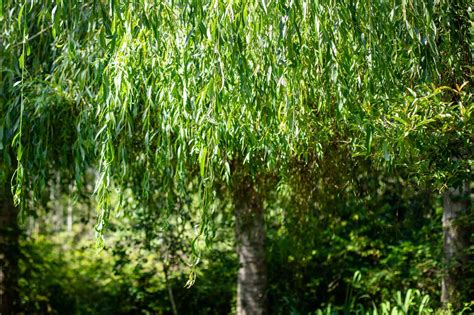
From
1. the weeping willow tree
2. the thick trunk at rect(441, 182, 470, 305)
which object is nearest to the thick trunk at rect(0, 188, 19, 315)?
the weeping willow tree

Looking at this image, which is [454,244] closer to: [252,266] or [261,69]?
[252,266]

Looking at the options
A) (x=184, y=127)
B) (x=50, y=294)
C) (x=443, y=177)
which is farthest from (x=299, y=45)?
(x=50, y=294)

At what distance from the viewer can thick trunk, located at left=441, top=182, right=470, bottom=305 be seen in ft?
18.1

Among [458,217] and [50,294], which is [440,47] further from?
[50,294]

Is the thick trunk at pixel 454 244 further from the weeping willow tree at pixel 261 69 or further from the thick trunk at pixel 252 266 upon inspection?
the weeping willow tree at pixel 261 69

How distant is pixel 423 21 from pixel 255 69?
0.82 meters

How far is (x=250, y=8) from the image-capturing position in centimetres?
304

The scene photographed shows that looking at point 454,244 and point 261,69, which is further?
point 454,244

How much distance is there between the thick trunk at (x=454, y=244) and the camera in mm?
5512

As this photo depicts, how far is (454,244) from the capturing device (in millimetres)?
5633

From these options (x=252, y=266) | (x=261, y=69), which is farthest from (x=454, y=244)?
(x=261, y=69)

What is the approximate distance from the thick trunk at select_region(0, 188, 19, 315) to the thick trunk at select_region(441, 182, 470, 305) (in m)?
3.80

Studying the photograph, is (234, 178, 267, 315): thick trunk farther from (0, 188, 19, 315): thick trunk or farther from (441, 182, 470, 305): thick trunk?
(0, 188, 19, 315): thick trunk

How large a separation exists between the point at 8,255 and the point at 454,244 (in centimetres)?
396
